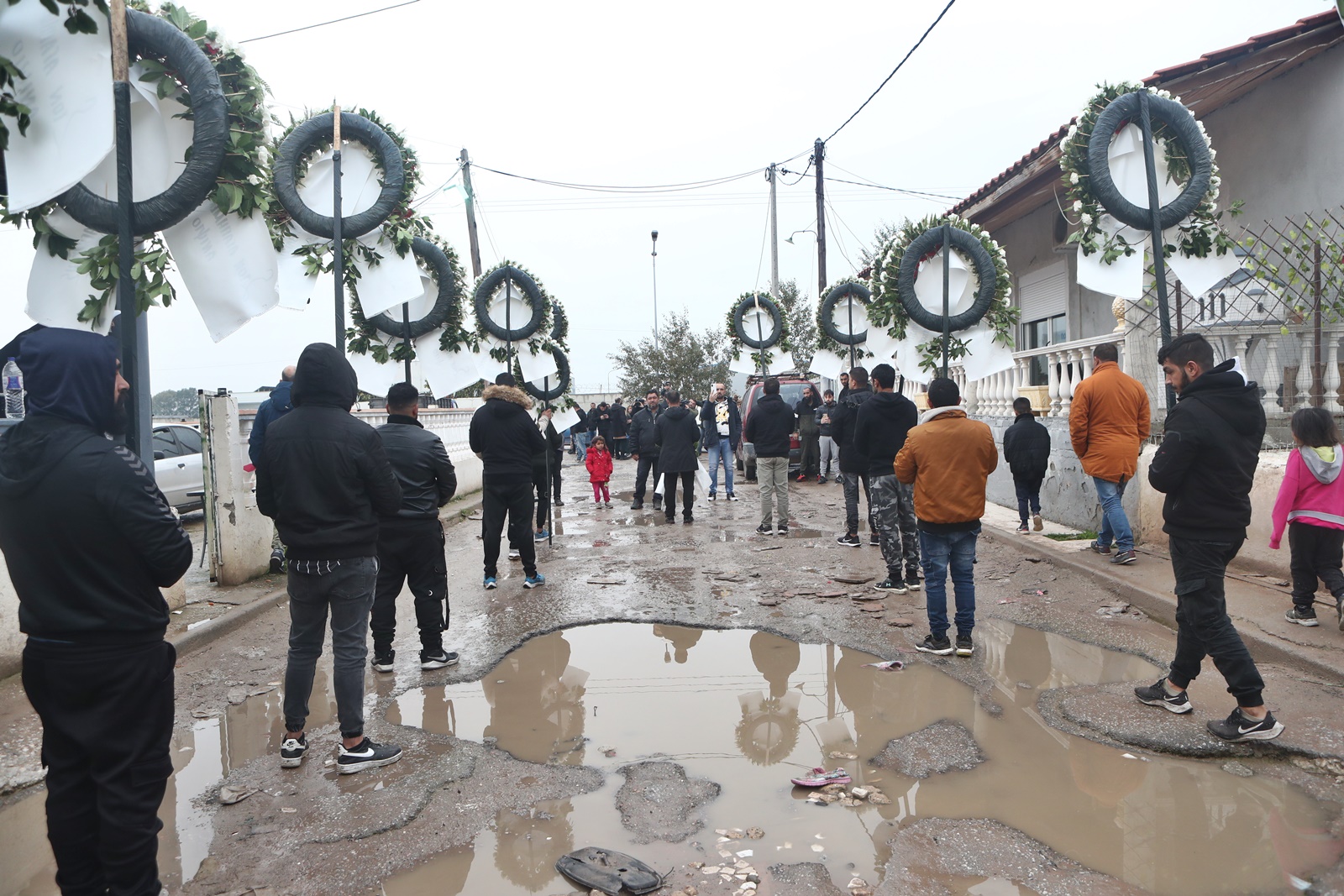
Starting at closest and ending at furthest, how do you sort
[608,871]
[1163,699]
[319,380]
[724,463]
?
[608,871] < [319,380] < [1163,699] < [724,463]

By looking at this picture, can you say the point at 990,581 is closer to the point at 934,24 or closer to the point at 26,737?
the point at 26,737

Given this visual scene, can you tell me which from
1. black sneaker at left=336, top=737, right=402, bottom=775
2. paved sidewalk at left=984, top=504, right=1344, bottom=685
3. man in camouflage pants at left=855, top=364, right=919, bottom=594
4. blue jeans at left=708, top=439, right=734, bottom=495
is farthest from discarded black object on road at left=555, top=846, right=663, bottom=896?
blue jeans at left=708, top=439, right=734, bottom=495

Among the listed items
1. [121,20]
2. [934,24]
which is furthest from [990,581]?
[934,24]

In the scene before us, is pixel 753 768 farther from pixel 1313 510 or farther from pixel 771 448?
pixel 771 448

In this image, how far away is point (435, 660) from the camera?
5598 millimetres

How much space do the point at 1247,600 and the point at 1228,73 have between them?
6.30 meters

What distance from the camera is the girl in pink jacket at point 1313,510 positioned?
539 centimetres

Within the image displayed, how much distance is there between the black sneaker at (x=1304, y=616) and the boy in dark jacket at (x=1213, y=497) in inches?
73.8

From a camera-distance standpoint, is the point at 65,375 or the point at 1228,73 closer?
the point at 65,375

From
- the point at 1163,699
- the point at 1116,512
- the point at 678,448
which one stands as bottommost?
the point at 1163,699

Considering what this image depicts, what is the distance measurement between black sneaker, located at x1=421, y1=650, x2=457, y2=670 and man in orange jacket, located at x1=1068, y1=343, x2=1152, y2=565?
5667 mm

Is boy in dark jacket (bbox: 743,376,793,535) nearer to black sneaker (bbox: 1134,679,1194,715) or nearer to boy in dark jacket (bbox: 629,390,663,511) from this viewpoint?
boy in dark jacket (bbox: 629,390,663,511)

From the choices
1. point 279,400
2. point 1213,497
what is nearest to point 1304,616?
point 1213,497

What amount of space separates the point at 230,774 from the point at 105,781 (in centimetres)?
158
